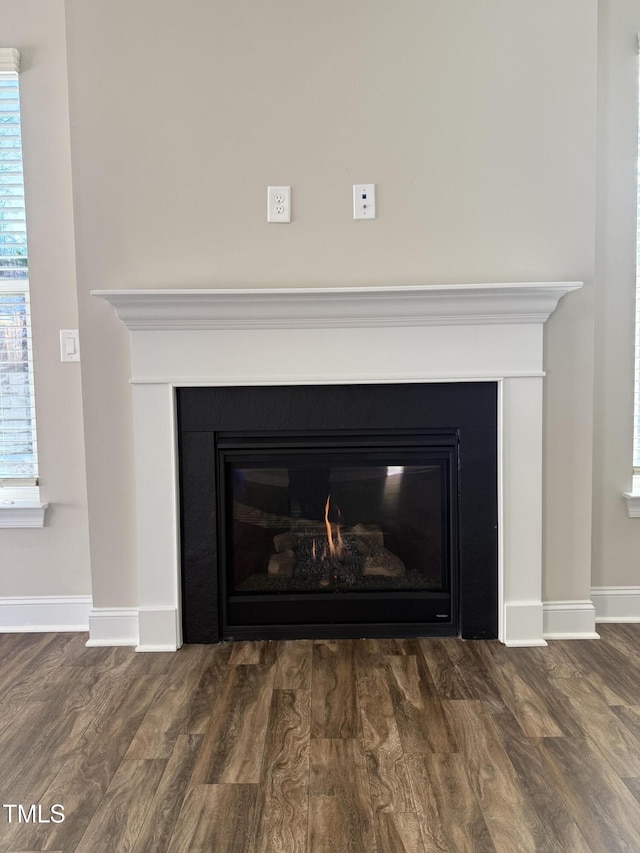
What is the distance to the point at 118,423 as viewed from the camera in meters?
2.38

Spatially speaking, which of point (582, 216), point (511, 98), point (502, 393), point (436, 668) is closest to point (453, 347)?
point (502, 393)

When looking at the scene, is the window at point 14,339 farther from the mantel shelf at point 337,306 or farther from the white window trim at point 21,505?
the mantel shelf at point 337,306

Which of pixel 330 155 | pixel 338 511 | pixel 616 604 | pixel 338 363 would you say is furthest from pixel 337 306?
pixel 616 604

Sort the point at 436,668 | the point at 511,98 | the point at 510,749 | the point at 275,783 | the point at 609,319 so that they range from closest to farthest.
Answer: the point at 275,783
the point at 510,749
the point at 436,668
the point at 511,98
the point at 609,319

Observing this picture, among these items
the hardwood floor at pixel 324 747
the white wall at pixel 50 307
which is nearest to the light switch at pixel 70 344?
the white wall at pixel 50 307

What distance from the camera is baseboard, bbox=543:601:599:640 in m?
2.40

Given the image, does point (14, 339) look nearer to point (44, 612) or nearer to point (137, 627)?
point (44, 612)

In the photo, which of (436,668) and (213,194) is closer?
(436,668)

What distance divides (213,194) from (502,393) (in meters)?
1.18

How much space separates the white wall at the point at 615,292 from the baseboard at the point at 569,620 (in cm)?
18

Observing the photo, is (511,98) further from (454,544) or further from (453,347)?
(454,544)

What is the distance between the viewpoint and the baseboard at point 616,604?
2.54 metres

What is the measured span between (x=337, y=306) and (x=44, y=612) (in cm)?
157

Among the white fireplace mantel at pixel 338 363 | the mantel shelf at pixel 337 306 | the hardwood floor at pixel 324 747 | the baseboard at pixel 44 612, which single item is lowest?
the hardwood floor at pixel 324 747
